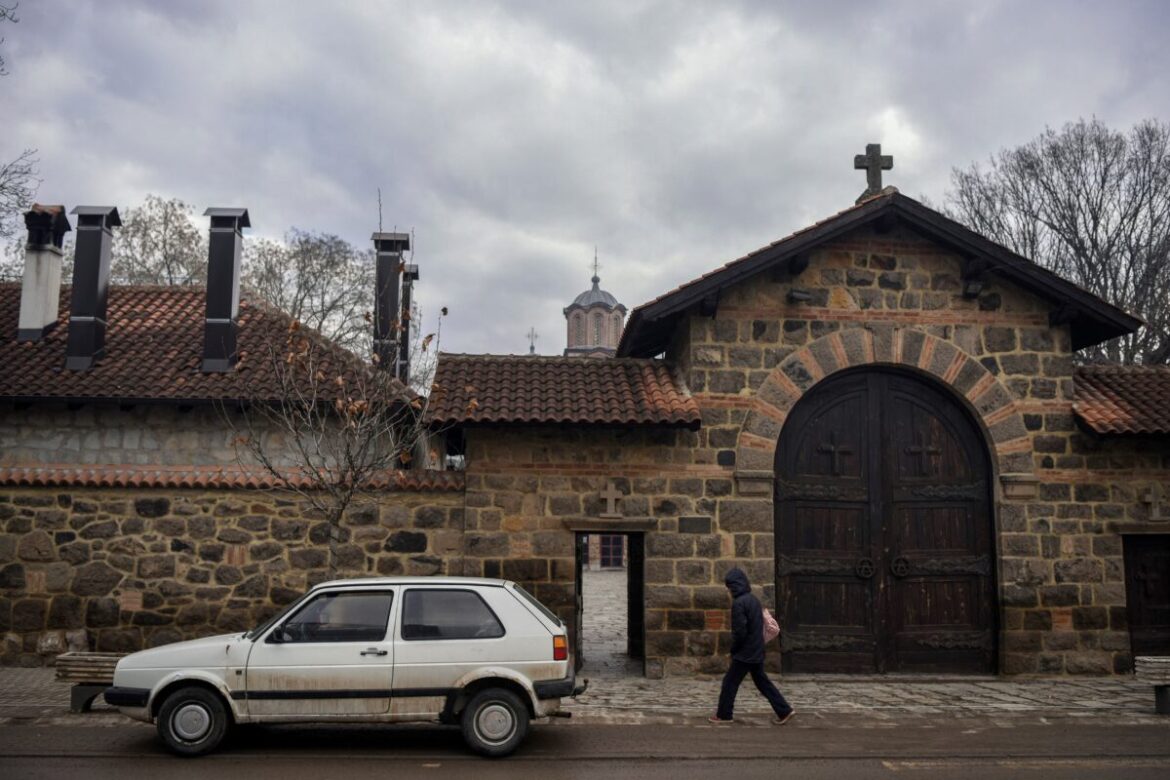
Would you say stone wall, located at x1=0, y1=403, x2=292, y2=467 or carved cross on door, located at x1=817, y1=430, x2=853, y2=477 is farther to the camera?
stone wall, located at x1=0, y1=403, x2=292, y2=467

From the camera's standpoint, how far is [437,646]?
7.86 metres

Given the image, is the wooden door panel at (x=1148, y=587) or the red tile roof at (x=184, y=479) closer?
the red tile roof at (x=184, y=479)

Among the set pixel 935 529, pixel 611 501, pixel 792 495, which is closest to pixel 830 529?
pixel 792 495

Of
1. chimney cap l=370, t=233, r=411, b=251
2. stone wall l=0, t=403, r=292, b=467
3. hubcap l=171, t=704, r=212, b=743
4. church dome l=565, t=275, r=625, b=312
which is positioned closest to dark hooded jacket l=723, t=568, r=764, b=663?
hubcap l=171, t=704, r=212, b=743

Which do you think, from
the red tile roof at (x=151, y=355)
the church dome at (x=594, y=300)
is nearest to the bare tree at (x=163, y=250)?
the red tile roof at (x=151, y=355)

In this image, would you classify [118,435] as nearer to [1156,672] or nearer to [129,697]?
[129,697]

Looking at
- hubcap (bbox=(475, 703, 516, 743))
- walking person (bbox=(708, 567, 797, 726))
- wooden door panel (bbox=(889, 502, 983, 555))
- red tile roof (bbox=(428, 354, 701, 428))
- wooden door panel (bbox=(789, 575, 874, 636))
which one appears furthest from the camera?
wooden door panel (bbox=(889, 502, 983, 555))

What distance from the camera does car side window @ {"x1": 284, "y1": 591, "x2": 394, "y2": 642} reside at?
788cm

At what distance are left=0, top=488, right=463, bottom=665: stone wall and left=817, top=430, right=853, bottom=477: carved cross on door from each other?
4.82 m

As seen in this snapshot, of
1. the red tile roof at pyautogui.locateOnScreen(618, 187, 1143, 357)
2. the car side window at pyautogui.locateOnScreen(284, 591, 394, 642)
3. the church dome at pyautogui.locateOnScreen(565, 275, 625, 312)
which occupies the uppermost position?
the church dome at pyautogui.locateOnScreen(565, 275, 625, 312)

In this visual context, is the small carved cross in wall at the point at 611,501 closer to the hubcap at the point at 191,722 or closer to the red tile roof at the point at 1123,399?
the hubcap at the point at 191,722

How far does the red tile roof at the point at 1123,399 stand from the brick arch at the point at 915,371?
943mm

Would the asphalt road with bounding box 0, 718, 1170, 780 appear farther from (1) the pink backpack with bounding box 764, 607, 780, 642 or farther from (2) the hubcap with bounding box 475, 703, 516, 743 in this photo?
(1) the pink backpack with bounding box 764, 607, 780, 642

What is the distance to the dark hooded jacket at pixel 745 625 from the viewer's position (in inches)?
367
